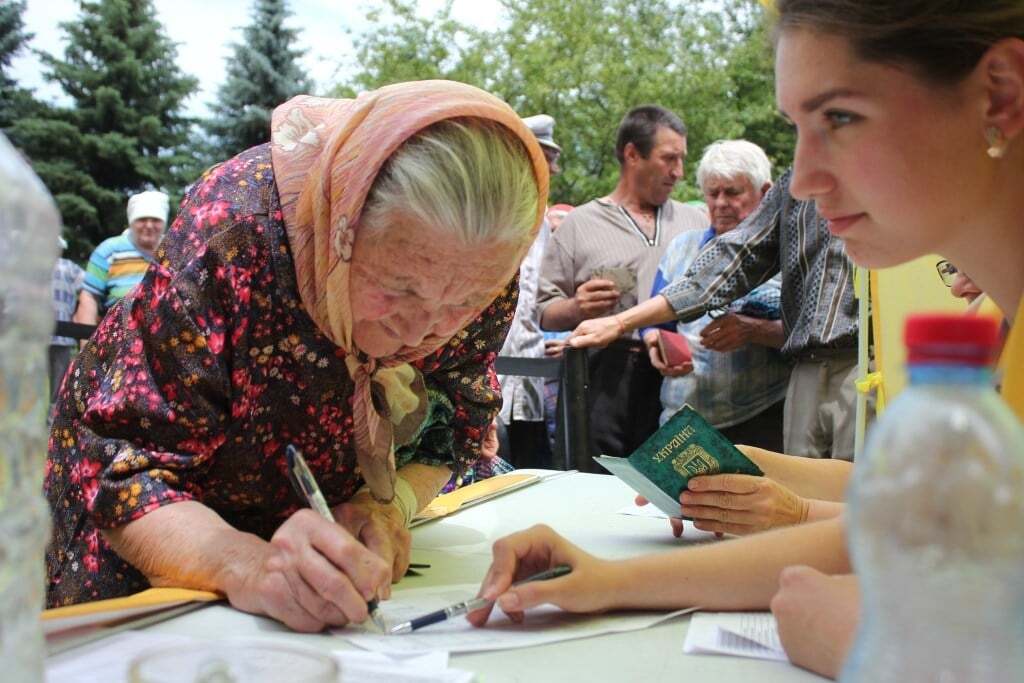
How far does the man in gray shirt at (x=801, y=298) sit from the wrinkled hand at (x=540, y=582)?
1.87 meters

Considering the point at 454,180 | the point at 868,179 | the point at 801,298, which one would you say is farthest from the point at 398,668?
the point at 801,298

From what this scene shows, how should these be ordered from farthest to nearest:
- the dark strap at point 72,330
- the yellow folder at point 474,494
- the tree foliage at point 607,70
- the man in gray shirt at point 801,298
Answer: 1. the tree foliage at point 607,70
2. the dark strap at point 72,330
3. the man in gray shirt at point 801,298
4. the yellow folder at point 474,494

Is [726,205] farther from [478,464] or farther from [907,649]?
[907,649]

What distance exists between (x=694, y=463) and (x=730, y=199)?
219 cm

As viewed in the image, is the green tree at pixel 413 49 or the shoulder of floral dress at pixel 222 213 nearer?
the shoulder of floral dress at pixel 222 213

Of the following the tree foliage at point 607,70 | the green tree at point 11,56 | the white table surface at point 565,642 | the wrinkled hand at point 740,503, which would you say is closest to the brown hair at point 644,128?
the white table surface at point 565,642

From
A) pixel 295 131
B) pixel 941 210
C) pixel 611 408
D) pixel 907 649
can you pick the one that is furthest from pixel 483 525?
pixel 611 408

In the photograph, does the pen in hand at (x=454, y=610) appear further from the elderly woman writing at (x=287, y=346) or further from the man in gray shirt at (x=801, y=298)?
the man in gray shirt at (x=801, y=298)

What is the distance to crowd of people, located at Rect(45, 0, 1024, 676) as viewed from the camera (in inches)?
46.9

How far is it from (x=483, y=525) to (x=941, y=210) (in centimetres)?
99

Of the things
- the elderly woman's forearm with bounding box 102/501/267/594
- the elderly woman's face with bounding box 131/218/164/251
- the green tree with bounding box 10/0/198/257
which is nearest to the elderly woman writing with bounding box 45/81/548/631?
the elderly woman's forearm with bounding box 102/501/267/594

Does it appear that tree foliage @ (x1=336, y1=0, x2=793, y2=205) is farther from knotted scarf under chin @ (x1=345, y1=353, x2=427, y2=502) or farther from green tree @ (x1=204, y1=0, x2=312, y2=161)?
knotted scarf under chin @ (x1=345, y1=353, x2=427, y2=502)

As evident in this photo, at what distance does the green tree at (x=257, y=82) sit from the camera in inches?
789

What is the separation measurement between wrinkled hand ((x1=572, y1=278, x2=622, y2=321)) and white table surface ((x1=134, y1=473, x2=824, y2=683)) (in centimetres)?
192
